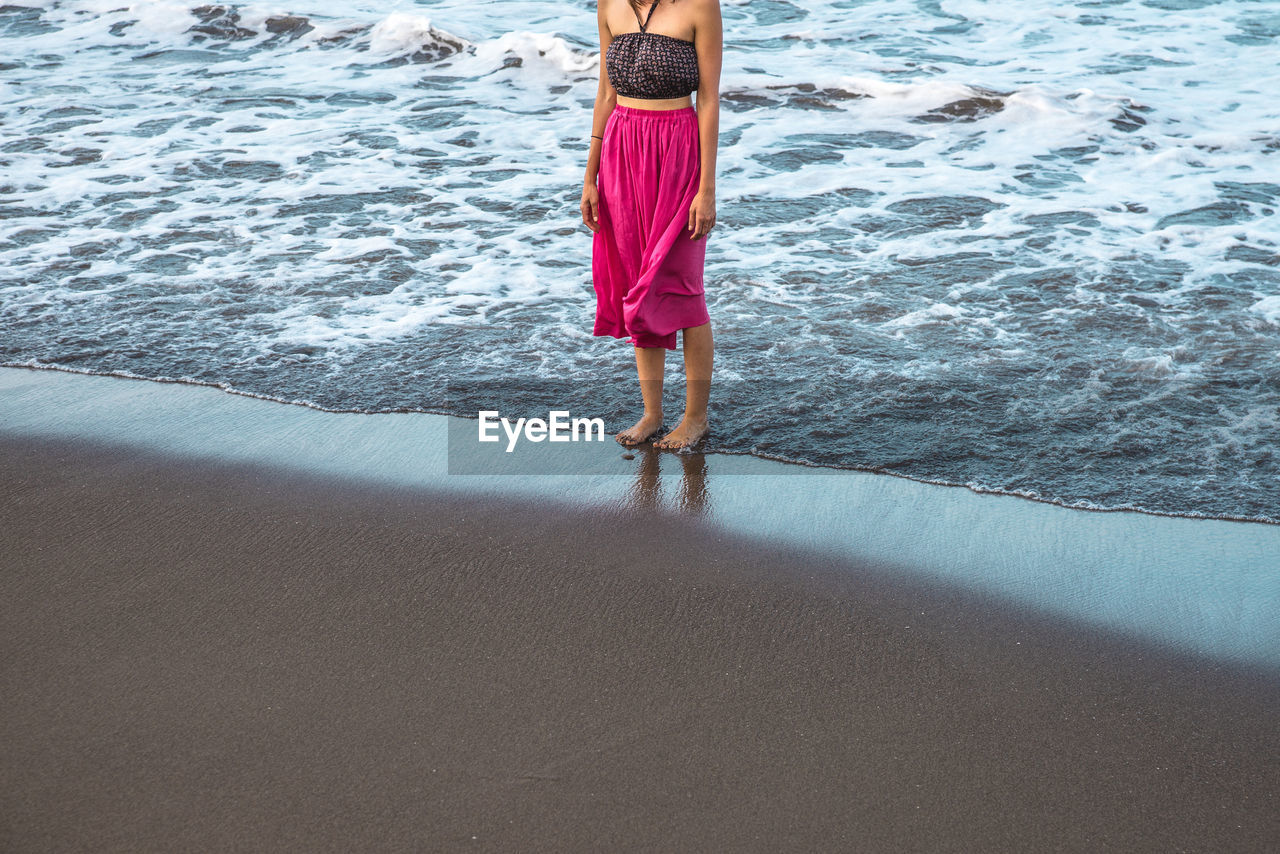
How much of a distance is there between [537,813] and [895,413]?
2455 millimetres

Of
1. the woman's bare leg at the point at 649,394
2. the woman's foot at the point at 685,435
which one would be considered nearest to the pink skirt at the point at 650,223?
the woman's bare leg at the point at 649,394

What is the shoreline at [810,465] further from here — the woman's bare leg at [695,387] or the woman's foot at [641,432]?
the woman's foot at [641,432]

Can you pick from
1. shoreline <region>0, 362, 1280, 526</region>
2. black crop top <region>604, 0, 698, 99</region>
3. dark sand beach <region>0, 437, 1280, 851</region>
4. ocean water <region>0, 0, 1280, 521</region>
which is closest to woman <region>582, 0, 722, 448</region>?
black crop top <region>604, 0, 698, 99</region>

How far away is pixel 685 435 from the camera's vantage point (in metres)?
4.02

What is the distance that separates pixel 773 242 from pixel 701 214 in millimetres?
2858

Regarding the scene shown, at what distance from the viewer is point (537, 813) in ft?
7.34

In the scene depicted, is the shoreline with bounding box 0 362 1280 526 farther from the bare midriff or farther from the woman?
the bare midriff

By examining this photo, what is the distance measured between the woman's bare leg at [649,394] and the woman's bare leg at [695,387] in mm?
69

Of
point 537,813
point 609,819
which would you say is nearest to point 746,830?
point 609,819

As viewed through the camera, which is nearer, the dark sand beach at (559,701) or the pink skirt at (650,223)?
the dark sand beach at (559,701)

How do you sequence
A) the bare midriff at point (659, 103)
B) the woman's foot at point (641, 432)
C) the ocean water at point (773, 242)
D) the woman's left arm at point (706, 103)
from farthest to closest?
the ocean water at point (773, 242)
the woman's foot at point (641, 432)
the bare midriff at point (659, 103)
the woman's left arm at point (706, 103)

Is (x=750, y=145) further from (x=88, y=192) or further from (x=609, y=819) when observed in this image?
(x=609, y=819)

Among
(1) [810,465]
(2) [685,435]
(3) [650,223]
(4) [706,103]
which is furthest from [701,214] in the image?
(1) [810,465]

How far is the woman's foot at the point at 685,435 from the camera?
4000mm
